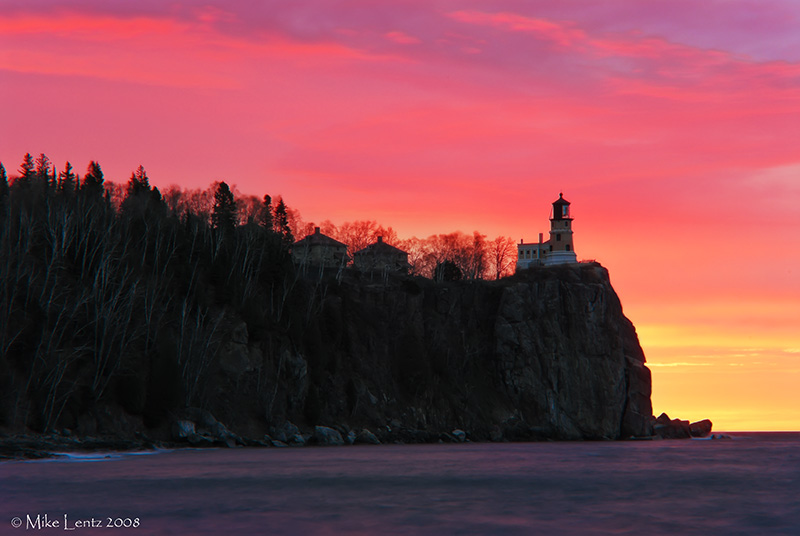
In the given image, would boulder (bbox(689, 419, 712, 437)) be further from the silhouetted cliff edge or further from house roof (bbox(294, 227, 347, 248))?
house roof (bbox(294, 227, 347, 248))

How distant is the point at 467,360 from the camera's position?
118 metres


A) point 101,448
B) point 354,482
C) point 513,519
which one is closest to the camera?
point 513,519

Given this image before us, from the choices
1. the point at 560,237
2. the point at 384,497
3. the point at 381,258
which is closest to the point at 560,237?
the point at 560,237

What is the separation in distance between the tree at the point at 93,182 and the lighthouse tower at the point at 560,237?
70142 millimetres

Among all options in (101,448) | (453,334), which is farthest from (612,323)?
(101,448)

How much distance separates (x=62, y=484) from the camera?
133 feet

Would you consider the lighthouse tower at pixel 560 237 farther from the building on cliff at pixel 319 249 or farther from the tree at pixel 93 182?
the tree at pixel 93 182

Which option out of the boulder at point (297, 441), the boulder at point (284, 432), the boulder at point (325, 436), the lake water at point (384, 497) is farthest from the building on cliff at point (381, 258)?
the lake water at point (384, 497)

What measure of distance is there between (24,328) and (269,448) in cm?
2559

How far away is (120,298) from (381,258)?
6212cm

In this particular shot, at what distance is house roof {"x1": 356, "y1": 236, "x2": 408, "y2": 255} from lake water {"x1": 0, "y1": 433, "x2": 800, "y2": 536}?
247 feet

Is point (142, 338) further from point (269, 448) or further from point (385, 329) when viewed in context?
point (385, 329)

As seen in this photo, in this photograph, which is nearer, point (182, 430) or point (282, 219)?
point (182, 430)

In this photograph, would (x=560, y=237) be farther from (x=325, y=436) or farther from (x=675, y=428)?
(x=325, y=436)
